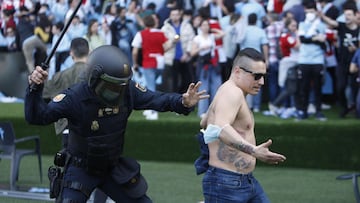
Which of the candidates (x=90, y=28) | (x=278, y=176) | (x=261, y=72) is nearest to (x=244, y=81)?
(x=261, y=72)

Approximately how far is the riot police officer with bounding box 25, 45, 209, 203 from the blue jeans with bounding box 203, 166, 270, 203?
621 mm

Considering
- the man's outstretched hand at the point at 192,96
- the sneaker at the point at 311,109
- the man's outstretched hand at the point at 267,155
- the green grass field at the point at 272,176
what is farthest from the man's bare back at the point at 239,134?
the sneaker at the point at 311,109

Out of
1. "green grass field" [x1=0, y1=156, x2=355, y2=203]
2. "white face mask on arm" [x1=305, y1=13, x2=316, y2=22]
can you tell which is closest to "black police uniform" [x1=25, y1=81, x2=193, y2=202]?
"green grass field" [x1=0, y1=156, x2=355, y2=203]

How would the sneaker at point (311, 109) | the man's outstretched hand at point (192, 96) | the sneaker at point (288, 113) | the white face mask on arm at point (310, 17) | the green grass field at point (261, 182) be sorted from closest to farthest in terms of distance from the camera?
the man's outstretched hand at point (192, 96), the green grass field at point (261, 182), the white face mask on arm at point (310, 17), the sneaker at point (288, 113), the sneaker at point (311, 109)

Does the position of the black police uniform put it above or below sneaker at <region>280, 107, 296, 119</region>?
above

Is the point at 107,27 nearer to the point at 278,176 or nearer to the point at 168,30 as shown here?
the point at 168,30

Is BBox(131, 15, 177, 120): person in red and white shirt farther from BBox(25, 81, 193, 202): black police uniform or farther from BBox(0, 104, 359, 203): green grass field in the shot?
BBox(25, 81, 193, 202): black police uniform

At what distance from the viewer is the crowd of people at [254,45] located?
14570mm

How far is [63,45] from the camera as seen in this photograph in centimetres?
1698

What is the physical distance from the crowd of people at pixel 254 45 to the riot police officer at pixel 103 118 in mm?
7049

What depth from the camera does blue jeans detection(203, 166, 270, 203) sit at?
6.66m

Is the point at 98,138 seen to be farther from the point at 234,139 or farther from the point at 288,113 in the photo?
the point at 288,113

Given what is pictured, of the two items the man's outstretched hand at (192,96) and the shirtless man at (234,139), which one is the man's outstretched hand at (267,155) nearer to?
the shirtless man at (234,139)

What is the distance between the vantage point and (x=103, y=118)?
705 centimetres
